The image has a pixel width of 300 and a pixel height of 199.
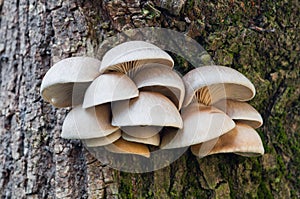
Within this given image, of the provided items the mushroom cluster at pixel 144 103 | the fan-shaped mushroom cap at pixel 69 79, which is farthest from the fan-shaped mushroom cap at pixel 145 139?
the fan-shaped mushroom cap at pixel 69 79

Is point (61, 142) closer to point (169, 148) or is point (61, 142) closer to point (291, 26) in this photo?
point (169, 148)

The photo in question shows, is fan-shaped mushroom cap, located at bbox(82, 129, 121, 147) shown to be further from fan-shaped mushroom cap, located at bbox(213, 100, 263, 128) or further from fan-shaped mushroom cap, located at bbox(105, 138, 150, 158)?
fan-shaped mushroom cap, located at bbox(213, 100, 263, 128)

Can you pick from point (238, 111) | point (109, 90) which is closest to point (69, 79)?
point (109, 90)

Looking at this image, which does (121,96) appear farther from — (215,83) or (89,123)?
(215,83)

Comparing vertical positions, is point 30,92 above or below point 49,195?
above

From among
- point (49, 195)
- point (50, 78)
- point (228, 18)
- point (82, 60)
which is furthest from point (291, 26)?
point (49, 195)

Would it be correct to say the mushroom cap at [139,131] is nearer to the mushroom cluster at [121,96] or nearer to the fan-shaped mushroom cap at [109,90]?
the mushroom cluster at [121,96]

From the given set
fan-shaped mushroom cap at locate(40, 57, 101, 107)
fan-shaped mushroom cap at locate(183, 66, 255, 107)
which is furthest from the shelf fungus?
fan-shaped mushroom cap at locate(40, 57, 101, 107)

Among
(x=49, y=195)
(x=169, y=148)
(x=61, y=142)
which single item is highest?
(x=169, y=148)
